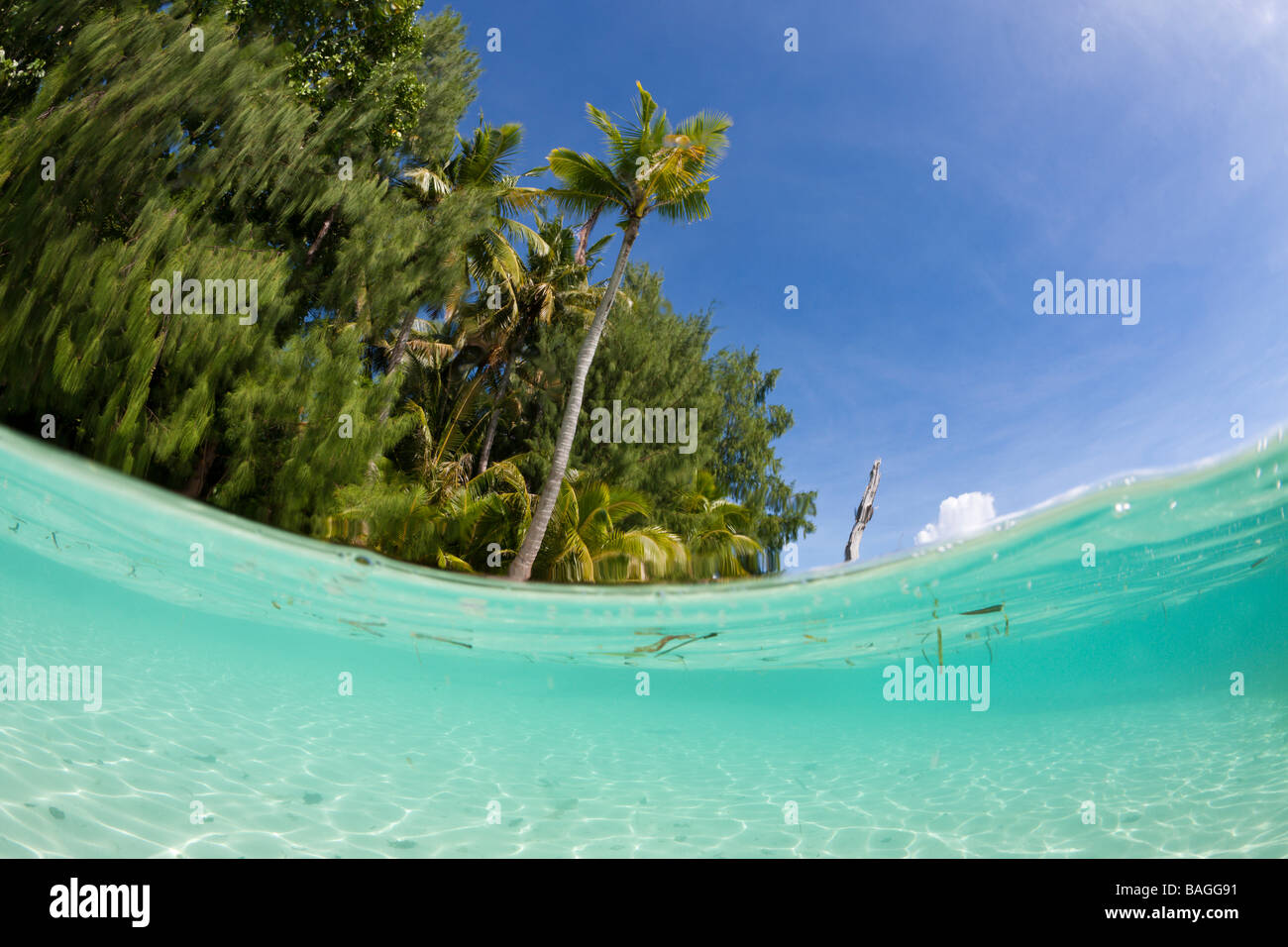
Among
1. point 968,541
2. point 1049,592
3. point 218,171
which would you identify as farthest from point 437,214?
point 1049,592

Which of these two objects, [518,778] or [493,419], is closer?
[518,778]

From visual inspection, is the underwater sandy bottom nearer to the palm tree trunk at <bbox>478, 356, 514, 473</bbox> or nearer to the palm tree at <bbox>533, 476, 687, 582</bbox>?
the palm tree at <bbox>533, 476, 687, 582</bbox>

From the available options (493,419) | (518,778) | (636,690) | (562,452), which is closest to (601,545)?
(562,452)

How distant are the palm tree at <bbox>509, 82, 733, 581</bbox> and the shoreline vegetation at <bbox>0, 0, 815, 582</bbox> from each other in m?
0.05

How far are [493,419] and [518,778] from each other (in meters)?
13.0

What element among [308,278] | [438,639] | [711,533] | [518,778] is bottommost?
[518,778]

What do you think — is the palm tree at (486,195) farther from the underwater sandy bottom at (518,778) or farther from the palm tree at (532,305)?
the underwater sandy bottom at (518,778)

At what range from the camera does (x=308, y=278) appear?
16.6 meters

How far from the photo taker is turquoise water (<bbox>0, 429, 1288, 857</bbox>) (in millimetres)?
7797

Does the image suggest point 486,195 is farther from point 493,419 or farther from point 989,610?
point 989,610

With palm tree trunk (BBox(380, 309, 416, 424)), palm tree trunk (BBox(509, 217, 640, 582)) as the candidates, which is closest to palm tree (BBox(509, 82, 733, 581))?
palm tree trunk (BBox(509, 217, 640, 582))

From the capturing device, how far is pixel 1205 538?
49.9 feet

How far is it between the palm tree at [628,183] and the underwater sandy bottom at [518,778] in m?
5.57
